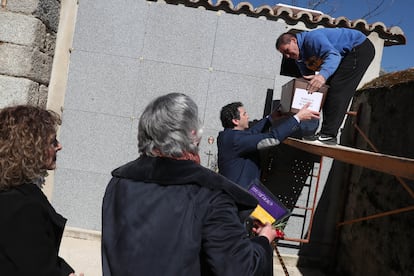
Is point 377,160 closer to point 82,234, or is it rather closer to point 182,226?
point 182,226

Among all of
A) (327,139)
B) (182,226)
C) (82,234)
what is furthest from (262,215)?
(82,234)

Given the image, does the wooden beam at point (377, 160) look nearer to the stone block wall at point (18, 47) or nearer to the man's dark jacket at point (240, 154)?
the man's dark jacket at point (240, 154)

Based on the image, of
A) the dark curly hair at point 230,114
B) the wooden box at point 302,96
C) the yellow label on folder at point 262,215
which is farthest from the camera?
the dark curly hair at point 230,114

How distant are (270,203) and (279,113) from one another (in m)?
1.90

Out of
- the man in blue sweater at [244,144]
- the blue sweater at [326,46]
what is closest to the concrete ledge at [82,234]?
the man in blue sweater at [244,144]

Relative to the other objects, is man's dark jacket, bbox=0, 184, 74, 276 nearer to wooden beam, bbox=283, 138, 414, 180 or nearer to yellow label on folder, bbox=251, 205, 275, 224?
yellow label on folder, bbox=251, 205, 275, 224

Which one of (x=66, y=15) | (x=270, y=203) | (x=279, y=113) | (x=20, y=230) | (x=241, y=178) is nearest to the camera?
(x=20, y=230)

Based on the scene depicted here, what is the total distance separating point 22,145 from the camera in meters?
1.66

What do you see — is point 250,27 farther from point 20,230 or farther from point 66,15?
point 20,230

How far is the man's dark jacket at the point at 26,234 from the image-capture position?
1518mm

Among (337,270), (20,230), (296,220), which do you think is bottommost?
(337,270)

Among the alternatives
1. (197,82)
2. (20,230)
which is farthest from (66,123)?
(20,230)

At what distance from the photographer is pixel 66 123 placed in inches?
193

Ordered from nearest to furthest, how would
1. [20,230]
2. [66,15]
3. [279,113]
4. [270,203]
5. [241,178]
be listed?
[20,230] → [270,203] → [241,178] → [279,113] → [66,15]
